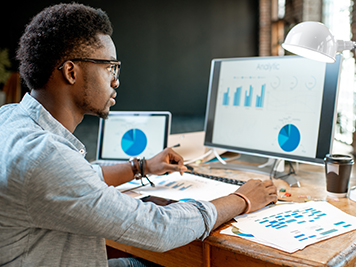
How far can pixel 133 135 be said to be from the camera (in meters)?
1.61

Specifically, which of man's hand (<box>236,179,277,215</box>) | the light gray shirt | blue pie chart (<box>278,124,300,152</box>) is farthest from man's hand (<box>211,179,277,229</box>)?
blue pie chart (<box>278,124,300,152</box>)

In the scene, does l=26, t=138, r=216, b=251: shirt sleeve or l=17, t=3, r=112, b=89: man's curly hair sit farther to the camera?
l=17, t=3, r=112, b=89: man's curly hair

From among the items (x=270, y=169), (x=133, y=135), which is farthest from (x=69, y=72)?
(x=270, y=169)

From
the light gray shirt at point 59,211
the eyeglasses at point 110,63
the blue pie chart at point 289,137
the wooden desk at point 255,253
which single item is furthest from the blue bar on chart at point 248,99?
the light gray shirt at point 59,211

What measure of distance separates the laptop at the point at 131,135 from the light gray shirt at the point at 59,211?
0.85 metres

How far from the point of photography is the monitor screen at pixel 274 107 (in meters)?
1.19

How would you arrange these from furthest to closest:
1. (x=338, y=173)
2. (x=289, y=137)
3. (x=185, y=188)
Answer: (x=289, y=137) → (x=185, y=188) → (x=338, y=173)

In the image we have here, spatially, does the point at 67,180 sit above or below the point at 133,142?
above

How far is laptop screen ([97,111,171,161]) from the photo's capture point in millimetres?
1583

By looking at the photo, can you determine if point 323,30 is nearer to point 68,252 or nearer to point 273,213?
point 273,213

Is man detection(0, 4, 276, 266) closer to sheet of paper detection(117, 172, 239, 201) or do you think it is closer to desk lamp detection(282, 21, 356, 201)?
sheet of paper detection(117, 172, 239, 201)

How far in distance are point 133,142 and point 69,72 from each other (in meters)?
0.83

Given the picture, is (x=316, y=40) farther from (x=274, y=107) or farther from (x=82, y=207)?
(x=82, y=207)

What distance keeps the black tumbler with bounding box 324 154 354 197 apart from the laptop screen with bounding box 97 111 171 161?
779mm
